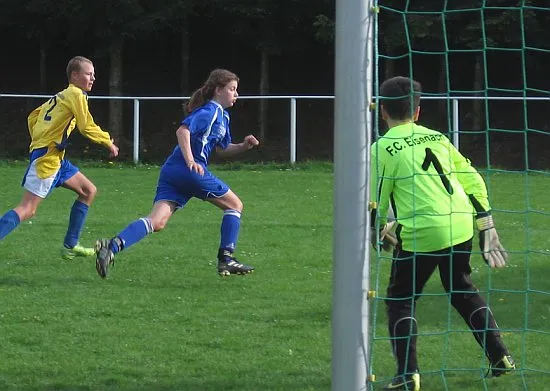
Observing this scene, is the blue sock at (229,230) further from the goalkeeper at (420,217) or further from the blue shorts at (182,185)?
the goalkeeper at (420,217)

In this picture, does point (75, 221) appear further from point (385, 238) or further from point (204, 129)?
point (385, 238)

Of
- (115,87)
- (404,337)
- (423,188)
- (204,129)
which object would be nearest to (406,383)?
(404,337)

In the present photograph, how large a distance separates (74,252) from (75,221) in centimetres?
30

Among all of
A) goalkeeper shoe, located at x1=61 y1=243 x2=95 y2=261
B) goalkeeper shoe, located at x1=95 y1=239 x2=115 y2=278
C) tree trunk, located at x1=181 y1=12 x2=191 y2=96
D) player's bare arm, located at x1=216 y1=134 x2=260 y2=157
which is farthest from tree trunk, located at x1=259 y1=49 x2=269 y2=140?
Answer: goalkeeper shoe, located at x1=95 y1=239 x2=115 y2=278

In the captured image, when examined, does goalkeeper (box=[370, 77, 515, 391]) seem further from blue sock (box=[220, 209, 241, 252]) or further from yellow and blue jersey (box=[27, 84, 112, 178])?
yellow and blue jersey (box=[27, 84, 112, 178])

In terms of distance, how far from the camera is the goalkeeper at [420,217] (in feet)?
18.3

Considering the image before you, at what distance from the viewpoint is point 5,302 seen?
7840mm

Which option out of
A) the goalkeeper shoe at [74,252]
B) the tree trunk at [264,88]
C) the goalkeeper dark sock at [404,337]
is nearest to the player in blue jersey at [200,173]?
the goalkeeper shoe at [74,252]

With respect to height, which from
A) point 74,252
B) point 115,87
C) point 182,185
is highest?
point 115,87

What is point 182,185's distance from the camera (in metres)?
8.66

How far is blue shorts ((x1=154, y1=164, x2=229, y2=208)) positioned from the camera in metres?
8.63

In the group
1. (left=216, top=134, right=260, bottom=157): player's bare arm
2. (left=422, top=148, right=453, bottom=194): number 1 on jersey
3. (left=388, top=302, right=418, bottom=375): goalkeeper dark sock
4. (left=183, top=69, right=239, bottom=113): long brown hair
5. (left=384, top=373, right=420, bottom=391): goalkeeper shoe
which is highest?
(left=183, top=69, right=239, bottom=113): long brown hair

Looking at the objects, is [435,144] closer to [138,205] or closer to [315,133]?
[138,205]

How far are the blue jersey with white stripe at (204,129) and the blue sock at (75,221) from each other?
1.22 metres
